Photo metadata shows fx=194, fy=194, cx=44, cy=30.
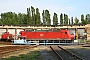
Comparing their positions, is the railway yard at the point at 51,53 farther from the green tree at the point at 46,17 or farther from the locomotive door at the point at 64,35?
the green tree at the point at 46,17

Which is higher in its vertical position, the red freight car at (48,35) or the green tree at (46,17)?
the green tree at (46,17)

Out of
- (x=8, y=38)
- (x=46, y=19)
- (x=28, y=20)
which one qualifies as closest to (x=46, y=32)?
(x=8, y=38)

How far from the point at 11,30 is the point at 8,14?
58.9 meters

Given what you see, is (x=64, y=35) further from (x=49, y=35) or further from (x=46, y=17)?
(x=46, y=17)

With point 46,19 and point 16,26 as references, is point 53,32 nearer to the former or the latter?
point 16,26

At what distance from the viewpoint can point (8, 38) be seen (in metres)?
45.9

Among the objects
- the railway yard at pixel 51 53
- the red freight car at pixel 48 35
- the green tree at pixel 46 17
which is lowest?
the railway yard at pixel 51 53

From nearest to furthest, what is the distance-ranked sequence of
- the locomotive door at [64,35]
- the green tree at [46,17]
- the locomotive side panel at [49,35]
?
1. the locomotive door at [64,35]
2. the locomotive side panel at [49,35]
3. the green tree at [46,17]

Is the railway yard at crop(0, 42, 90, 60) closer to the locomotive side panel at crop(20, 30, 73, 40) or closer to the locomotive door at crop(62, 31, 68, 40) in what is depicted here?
the locomotive door at crop(62, 31, 68, 40)

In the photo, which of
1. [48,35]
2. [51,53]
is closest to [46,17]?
[48,35]

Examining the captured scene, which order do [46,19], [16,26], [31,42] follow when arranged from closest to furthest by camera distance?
[31,42] < [16,26] < [46,19]

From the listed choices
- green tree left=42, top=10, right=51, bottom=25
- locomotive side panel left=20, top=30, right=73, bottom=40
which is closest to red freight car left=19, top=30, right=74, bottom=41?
locomotive side panel left=20, top=30, right=73, bottom=40

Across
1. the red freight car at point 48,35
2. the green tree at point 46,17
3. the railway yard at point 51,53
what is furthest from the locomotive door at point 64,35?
the green tree at point 46,17

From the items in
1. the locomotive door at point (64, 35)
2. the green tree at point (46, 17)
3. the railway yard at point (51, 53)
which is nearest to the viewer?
the railway yard at point (51, 53)
